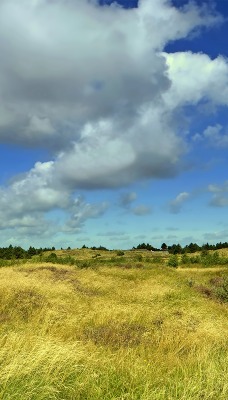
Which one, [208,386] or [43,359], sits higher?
[43,359]

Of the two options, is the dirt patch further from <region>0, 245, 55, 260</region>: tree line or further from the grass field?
<region>0, 245, 55, 260</region>: tree line

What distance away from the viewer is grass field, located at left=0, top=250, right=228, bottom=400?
6672mm

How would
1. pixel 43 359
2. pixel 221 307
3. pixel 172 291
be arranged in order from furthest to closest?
pixel 172 291 < pixel 221 307 < pixel 43 359

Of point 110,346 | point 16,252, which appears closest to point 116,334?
point 110,346

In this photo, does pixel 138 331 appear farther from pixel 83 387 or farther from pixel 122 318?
pixel 83 387

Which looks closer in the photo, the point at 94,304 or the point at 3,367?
the point at 3,367

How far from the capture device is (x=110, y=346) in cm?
1065

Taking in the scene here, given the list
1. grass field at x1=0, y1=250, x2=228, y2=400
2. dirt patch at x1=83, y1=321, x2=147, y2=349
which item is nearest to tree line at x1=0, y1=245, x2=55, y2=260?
grass field at x1=0, y1=250, x2=228, y2=400

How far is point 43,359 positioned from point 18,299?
34.9 feet

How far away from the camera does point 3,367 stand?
7.03 metres

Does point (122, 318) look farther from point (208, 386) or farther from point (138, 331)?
point (208, 386)

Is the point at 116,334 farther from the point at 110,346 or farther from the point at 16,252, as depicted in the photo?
the point at 16,252

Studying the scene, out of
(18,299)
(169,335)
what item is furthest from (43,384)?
(18,299)

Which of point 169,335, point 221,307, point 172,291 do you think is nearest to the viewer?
point 169,335
